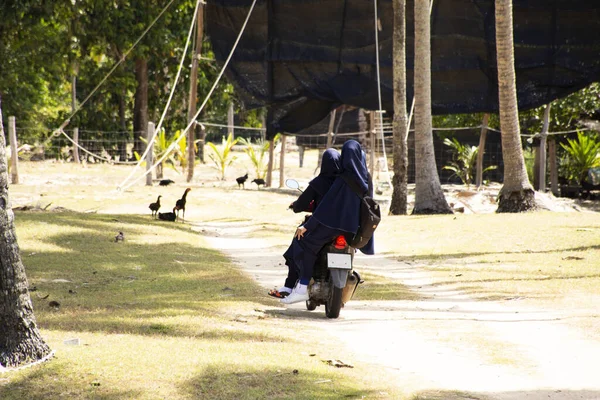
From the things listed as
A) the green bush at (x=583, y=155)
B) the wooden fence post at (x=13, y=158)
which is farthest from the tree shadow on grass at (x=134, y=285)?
the green bush at (x=583, y=155)

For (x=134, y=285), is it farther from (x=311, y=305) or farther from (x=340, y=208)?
(x=340, y=208)

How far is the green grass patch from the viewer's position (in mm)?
5402

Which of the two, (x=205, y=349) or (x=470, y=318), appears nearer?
(x=205, y=349)

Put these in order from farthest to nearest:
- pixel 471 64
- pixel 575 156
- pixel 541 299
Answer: pixel 575 156 → pixel 471 64 → pixel 541 299

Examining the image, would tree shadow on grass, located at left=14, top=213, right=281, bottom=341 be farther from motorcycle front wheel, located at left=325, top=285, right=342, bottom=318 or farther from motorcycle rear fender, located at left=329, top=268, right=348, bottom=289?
motorcycle rear fender, located at left=329, top=268, right=348, bottom=289

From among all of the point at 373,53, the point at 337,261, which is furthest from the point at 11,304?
the point at 373,53

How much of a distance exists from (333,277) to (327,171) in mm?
905

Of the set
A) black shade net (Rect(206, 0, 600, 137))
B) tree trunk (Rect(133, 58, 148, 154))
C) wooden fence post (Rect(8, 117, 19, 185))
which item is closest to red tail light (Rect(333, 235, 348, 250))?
black shade net (Rect(206, 0, 600, 137))

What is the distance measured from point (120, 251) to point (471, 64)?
11588 millimetres

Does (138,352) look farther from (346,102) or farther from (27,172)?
(27,172)

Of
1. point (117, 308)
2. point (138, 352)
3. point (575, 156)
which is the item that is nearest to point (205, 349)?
point (138, 352)

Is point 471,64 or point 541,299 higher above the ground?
point 471,64

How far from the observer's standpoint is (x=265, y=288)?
982 cm

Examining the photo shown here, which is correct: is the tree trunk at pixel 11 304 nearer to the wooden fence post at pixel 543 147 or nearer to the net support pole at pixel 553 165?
the wooden fence post at pixel 543 147
